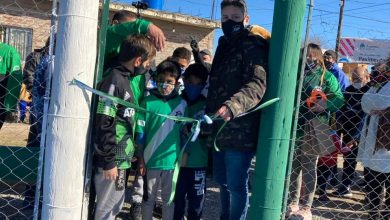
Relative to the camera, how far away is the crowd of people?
2488 millimetres

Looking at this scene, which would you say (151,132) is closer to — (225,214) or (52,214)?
(225,214)

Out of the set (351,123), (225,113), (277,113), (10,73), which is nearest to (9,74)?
(10,73)

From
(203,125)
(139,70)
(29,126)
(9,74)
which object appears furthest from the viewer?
(29,126)

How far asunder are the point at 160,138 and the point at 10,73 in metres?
2.42

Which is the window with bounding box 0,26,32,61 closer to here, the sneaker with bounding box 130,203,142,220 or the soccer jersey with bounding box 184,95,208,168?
the sneaker with bounding box 130,203,142,220

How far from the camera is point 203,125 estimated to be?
117 inches

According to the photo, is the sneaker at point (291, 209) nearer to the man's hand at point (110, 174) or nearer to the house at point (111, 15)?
the man's hand at point (110, 174)

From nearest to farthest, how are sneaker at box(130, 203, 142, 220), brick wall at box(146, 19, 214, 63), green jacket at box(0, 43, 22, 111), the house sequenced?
sneaker at box(130, 203, 142, 220) → green jacket at box(0, 43, 22, 111) → the house → brick wall at box(146, 19, 214, 63)

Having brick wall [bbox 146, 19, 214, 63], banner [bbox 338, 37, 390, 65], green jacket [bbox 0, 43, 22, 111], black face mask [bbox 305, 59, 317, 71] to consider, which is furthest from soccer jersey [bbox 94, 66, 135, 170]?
banner [bbox 338, 37, 390, 65]

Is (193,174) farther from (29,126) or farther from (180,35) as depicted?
(180,35)

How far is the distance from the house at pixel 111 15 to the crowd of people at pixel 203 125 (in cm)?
788

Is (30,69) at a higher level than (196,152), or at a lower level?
higher

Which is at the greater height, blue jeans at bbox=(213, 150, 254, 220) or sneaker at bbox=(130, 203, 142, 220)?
blue jeans at bbox=(213, 150, 254, 220)

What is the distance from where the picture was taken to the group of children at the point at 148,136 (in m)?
2.47
